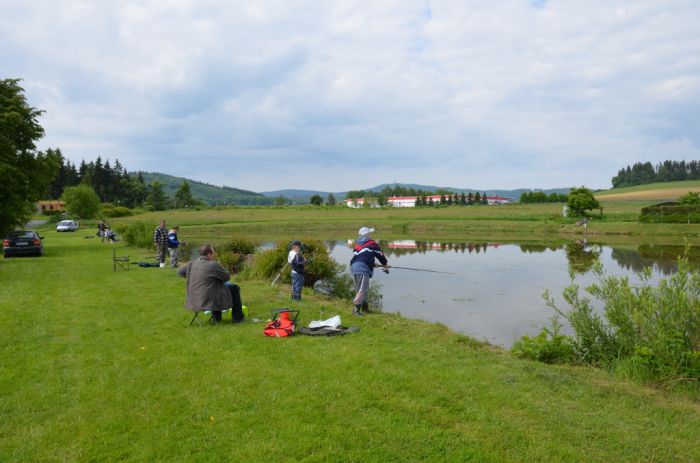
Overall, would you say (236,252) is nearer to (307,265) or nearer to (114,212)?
(307,265)

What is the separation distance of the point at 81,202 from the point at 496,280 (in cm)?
6866

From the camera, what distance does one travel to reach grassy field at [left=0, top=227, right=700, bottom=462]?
410cm

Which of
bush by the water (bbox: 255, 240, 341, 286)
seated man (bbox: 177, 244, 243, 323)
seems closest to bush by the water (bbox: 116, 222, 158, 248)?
bush by the water (bbox: 255, 240, 341, 286)

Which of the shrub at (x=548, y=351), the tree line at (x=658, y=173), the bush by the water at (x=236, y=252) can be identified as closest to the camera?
the shrub at (x=548, y=351)

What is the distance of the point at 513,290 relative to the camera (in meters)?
15.4

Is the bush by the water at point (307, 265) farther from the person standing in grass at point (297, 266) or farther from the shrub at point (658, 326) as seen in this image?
the shrub at point (658, 326)

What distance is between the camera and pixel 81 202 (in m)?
69.4

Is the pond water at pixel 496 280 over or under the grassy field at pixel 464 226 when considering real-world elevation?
under

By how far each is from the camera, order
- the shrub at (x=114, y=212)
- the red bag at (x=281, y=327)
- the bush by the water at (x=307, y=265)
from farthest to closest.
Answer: the shrub at (x=114, y=212) < the bush by the water at (x=307, y=265) < the red bag at (x=281, y=327)

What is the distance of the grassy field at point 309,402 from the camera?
4102 millimetres

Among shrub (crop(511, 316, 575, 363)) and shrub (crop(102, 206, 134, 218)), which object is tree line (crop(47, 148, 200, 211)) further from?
shrub (crop(511, 316, 575, 363))

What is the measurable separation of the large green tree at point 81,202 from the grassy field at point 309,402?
69801 millimetres

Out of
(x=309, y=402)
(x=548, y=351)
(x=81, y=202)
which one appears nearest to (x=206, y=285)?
(x=309, y=402)

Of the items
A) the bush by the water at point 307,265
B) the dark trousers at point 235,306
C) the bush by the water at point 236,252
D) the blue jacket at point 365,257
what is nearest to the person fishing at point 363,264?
the blue jacket at point 365,257
